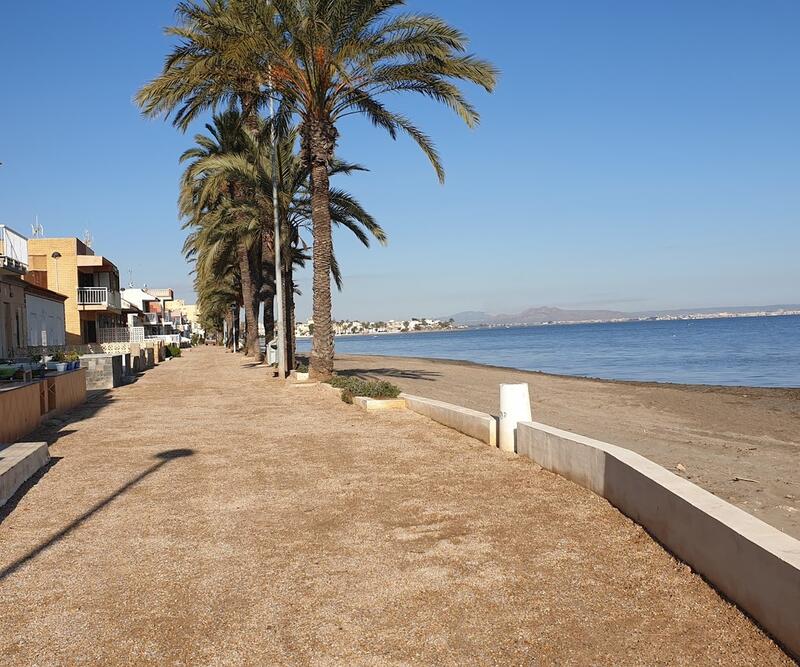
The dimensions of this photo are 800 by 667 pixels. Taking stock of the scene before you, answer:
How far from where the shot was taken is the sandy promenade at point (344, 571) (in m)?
3.62

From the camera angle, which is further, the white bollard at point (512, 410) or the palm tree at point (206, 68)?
the palm tree at point (206, 68)

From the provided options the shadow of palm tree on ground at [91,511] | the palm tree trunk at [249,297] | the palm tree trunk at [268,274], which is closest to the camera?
the shadow of palm tree on ground at [91,511]

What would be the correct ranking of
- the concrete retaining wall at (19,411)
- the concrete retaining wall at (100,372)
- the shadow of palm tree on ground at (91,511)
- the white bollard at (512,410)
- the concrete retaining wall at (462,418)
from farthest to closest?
the concrete retaining wall at (100,372)
the concrete retaining wall at (19,411)
the concrete retaining wall at (462,418)
the white bollard at (512,410)
the shadow of palm tree on ground at (91,511)

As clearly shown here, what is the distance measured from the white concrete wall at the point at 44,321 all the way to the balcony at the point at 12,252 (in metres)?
3.81

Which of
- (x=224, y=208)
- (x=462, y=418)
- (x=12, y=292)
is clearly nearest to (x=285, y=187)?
(x=224, y=208)

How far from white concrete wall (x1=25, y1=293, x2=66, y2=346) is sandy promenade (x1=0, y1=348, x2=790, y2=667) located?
2353 centimetres

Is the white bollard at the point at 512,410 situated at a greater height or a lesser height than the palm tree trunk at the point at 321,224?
lesser

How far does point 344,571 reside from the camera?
468cm

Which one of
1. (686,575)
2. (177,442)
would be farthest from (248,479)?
(686,575)

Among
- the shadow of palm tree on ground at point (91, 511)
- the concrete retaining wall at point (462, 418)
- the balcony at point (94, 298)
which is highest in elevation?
the balcony at point (94, 298)

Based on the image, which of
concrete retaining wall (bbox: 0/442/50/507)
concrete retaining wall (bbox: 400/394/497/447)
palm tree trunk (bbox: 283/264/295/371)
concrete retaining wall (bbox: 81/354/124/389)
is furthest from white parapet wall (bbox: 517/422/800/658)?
palm tree trunk (bbox: 283/264/295/371)

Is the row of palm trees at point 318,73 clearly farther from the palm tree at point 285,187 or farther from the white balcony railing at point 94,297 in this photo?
the white balcony railing at point 94,297

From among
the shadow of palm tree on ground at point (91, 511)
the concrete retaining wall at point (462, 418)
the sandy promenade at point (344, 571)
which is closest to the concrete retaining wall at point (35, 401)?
the sandy promenade at point (344, 571)

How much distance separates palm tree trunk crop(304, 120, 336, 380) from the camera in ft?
57.4
